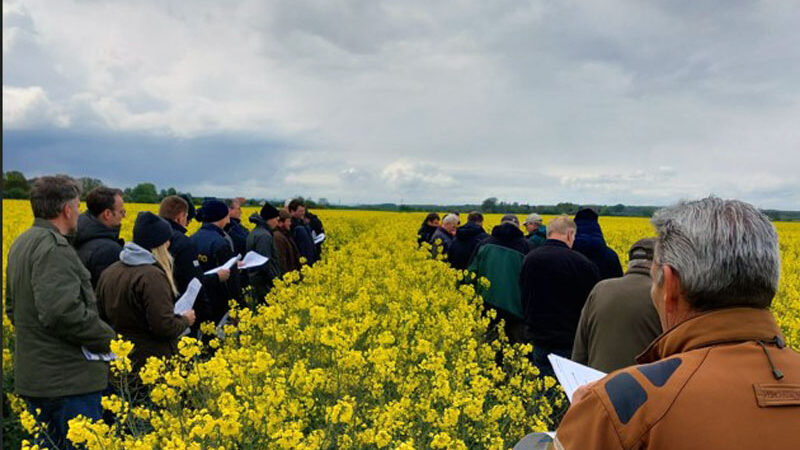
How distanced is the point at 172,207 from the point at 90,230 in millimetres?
1324

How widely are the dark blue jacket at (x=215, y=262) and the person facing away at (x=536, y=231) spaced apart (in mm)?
4165

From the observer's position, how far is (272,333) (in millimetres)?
4477

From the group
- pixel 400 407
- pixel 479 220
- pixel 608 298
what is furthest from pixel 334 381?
pixel 479 220

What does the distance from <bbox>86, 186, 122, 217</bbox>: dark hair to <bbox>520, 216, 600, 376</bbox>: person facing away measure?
3.87 meters

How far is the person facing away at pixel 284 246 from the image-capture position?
30.9 ft

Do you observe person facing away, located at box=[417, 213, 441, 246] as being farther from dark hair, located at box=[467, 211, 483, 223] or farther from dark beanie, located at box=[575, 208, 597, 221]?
dark beanie, located at box=[575, 208, 597, 221]

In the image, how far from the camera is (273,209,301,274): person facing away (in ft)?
30.9

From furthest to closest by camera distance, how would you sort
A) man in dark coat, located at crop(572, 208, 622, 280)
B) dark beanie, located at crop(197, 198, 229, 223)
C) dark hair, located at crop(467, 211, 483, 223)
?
dark hair, located at crop(467, 211, 483, 223), dark beanie, located at crop(197, 198, 229, 223), man in dark coat, located at crop(572, 208, 622, 280)

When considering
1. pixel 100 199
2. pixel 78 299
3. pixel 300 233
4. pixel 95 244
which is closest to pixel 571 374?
pixel 78 299

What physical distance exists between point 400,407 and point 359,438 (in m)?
0.35

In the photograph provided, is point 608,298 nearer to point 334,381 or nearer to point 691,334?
point 334,381

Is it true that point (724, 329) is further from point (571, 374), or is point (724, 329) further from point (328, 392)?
point (328, 392)

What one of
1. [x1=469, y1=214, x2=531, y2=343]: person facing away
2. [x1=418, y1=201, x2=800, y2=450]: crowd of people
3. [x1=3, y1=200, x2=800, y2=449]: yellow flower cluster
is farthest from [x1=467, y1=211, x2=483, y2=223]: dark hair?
[x1=418, y1=201, x2=800, y2=450]: crowd of people

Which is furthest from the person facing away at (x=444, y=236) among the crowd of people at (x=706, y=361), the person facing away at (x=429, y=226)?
the crowd of people at (x=706, y=361)
